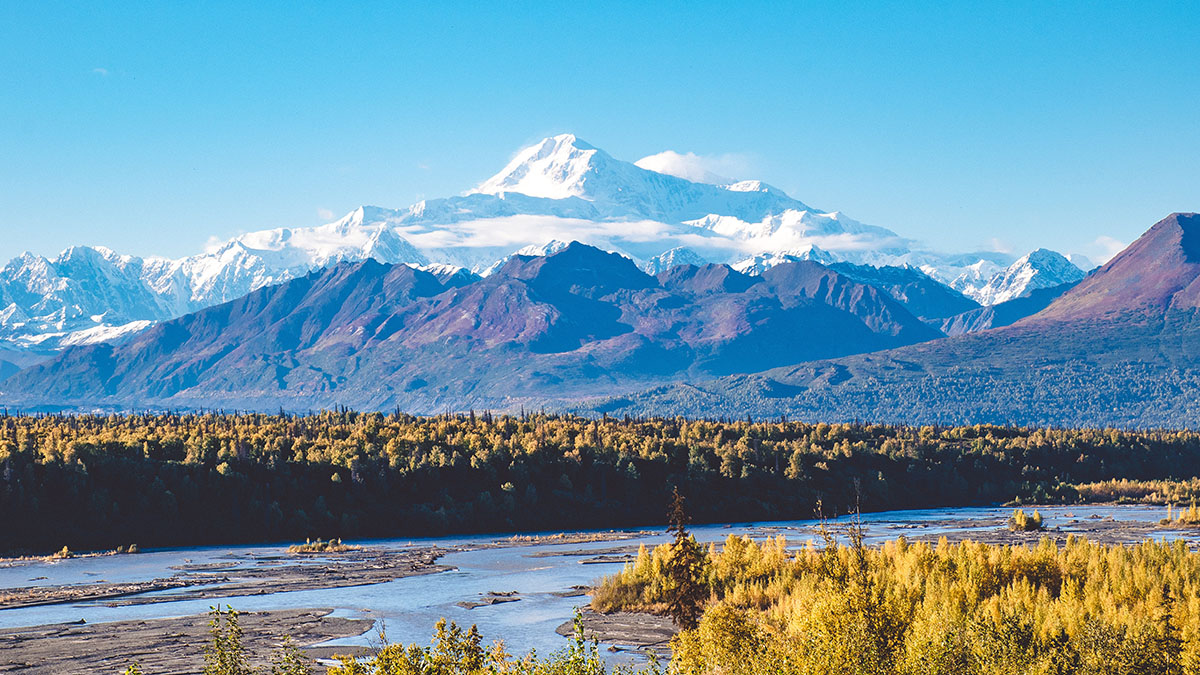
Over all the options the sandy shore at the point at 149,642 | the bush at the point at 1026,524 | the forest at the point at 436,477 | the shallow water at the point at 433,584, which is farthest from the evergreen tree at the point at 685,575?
the bush at the point at 1026,524

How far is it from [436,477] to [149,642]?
242ft

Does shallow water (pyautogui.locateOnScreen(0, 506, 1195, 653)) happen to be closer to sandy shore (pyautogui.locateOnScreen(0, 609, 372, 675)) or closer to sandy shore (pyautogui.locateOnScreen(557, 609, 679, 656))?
sandy shore (pyautogui.locateOnScreen(557, 609, 679, 656))

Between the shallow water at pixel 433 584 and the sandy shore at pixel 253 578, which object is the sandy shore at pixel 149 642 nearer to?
the shallow water at pixel 433 584

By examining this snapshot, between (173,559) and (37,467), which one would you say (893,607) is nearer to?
(173,559)

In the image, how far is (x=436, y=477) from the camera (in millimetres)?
132125

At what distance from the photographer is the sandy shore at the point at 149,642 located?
52.9m

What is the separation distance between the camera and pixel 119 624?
210 feet

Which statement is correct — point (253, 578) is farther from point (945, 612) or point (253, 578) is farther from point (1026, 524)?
point (1026, 524)

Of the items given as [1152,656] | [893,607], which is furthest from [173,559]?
[1152,656]

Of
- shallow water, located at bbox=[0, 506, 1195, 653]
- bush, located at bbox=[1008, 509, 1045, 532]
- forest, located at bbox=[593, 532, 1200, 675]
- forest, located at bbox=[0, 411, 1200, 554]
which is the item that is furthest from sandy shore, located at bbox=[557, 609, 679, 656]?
bush, located at bbox=[1008, 509, 1045, 532]

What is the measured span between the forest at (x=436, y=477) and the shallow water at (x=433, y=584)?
767cm

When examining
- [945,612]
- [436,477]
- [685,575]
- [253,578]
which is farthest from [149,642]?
[436,477]

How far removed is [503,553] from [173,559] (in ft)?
78.5

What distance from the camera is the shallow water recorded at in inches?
2530
